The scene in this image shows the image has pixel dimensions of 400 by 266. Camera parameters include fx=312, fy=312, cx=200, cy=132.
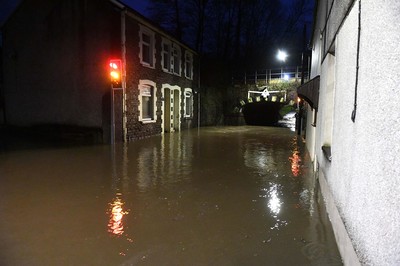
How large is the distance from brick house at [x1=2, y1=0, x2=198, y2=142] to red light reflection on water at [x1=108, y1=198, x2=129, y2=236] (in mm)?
8403

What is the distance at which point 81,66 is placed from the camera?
1377 centimetres

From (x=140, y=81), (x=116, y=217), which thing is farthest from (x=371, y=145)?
(x=140, y=81)

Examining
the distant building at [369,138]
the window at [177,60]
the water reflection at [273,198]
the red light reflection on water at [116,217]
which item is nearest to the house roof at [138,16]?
the window at [177,60]

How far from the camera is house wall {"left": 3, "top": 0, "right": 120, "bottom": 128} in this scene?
44.0 ft

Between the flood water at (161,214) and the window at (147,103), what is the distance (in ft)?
21.7

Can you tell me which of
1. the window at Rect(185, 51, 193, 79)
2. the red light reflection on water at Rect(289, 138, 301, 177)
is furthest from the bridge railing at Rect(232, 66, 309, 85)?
the red light reflection on water at Rect(289, 138, 301, 177)

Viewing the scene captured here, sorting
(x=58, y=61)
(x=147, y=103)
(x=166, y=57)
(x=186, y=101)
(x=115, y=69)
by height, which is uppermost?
(x=166, y=57)

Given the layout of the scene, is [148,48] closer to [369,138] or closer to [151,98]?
[151,98]

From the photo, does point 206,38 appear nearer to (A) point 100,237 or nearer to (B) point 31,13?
(B) point 31,13

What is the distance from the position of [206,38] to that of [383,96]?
30.2 m

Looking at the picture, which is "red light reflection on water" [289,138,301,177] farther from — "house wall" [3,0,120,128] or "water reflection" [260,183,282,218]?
"house wall" [3,0,120,128]

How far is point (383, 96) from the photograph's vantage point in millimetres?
2205

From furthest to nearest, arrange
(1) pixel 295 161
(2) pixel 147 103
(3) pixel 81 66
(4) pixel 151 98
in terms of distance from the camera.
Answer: (4) pixel 151 98 < (2) pixel 147 103 < (3) pixel 81 66 < (1) pixel 295 161

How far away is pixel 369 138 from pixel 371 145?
0.10 metres
